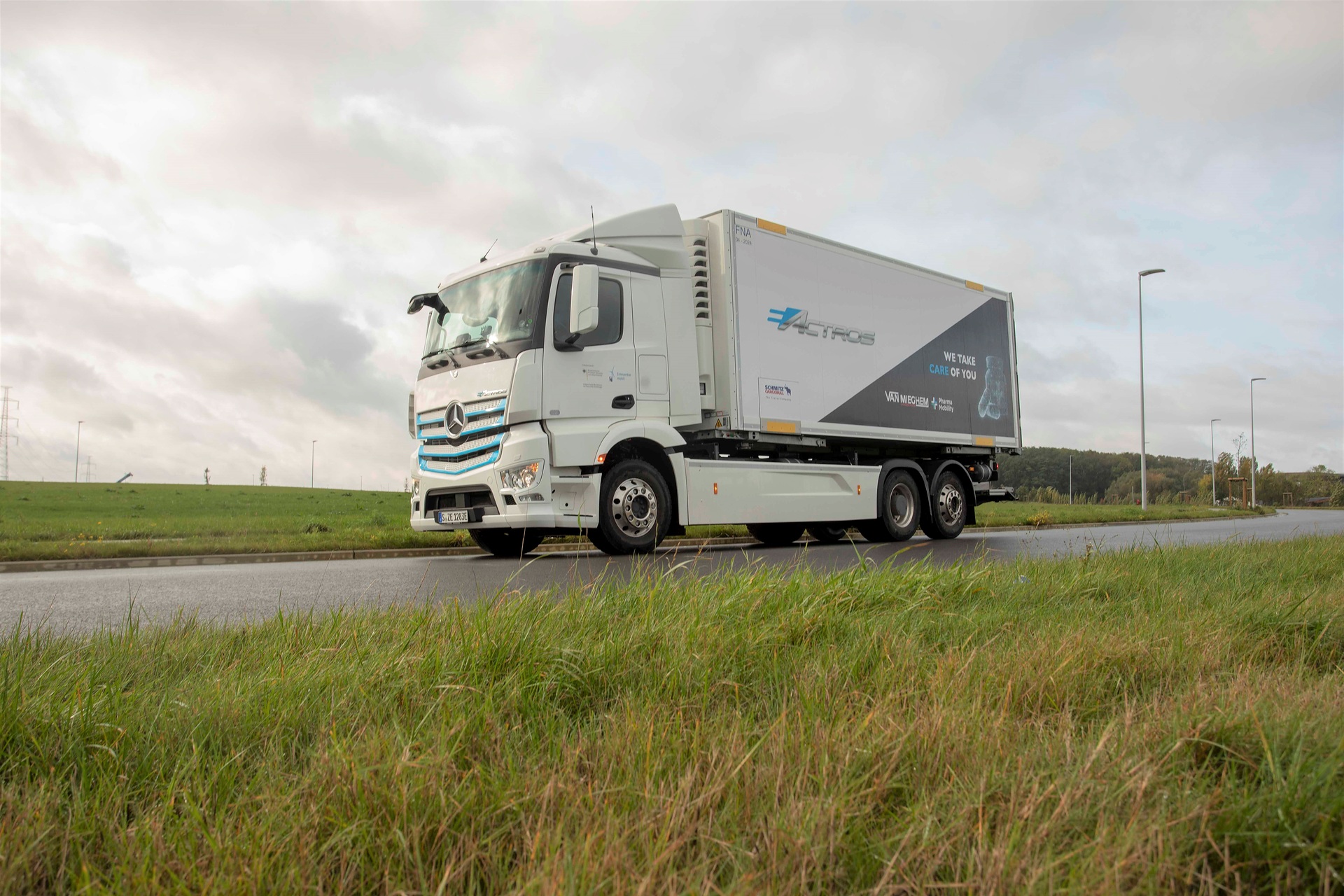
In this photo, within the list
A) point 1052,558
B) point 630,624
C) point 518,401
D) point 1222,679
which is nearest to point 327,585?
point 518,401

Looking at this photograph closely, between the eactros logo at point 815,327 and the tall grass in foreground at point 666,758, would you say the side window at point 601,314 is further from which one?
the tall grass in foreground at point 666,758

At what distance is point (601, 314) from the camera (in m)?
9.98

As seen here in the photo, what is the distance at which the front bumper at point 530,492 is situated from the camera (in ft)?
30.1

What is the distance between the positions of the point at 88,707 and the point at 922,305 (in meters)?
12.9

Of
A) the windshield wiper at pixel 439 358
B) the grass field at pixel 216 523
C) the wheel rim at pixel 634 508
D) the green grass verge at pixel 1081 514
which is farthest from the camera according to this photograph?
the green grass verge at pixel 1081 514

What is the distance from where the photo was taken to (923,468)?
46.5 feet

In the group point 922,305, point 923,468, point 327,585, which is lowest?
point 327,585

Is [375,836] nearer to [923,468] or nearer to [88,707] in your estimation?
[88,707]

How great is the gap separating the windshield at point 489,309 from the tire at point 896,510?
6.06 meters

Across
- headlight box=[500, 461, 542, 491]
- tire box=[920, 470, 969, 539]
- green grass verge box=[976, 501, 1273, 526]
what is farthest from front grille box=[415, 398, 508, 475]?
green grass verge box=[976, 501, 1273, 526]

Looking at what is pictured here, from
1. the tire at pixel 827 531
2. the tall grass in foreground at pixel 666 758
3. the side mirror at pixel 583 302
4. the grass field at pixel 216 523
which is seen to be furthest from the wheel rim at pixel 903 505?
the tall grass in foreground at pixel 666 758

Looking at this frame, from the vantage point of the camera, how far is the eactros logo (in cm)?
1145

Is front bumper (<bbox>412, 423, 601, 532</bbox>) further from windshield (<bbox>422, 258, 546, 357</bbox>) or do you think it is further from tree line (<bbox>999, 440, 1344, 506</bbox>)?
tree line (<bbox>999, 440, 1344, 506</bbox>)

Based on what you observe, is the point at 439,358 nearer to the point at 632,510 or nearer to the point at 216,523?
the point at 632,510
